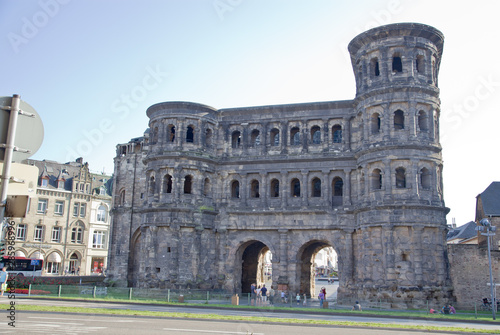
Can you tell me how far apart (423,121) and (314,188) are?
9.91m

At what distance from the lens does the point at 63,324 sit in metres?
15.5

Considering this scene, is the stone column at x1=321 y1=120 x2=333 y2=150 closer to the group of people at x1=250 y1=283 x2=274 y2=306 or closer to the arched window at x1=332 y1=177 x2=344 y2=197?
the arched window at x1=332 y1=177 x2=344 y2=197

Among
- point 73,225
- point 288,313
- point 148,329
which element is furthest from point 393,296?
point 73,225

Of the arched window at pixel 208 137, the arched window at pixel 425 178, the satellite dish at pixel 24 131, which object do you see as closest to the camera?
the satellite dish at pixel 24 131

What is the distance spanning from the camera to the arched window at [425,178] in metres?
33.8

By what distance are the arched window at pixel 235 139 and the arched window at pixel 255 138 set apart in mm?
1230

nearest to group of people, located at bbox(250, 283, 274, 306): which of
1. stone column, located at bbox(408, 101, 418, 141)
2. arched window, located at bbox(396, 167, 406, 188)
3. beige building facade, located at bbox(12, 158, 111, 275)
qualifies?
arched window, located at bbox(396, 167, 406, 188)

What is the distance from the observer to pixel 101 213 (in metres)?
66.8

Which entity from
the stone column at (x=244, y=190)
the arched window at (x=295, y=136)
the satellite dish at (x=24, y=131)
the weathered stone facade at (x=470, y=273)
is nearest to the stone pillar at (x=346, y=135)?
the arched window at (x=295, y=136)

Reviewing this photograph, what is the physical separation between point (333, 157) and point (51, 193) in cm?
4000

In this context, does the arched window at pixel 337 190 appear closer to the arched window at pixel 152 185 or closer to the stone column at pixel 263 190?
the stone column at pixel 263 190

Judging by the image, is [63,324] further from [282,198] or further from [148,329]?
[282,198]

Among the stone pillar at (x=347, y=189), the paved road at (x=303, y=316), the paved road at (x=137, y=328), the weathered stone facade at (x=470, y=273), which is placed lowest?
the paved road at (x=303, y=316)

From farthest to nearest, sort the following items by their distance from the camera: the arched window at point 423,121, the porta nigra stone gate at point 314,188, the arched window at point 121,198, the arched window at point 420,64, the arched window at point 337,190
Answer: the arched window at point 121,198 → the arched window at point 337,190 → the arched window at point 420,64 → the arched window at point 423,121 → the porta nigra stone gate at point 314,188
